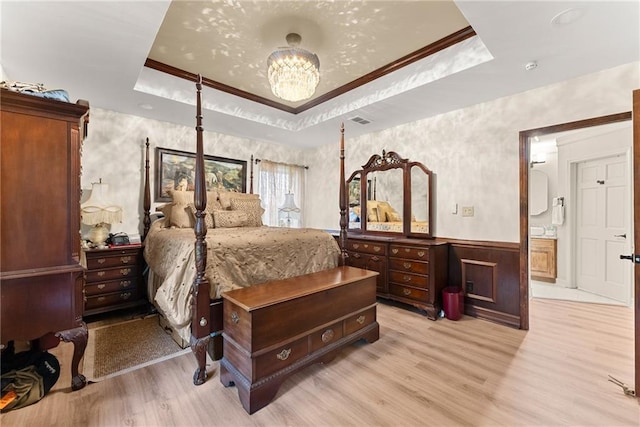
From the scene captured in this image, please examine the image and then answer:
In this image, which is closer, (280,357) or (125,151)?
(280,357)

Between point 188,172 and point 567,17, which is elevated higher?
point 567,17

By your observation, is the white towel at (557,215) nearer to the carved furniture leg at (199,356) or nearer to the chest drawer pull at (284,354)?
the chest drawer pull at (284,354)

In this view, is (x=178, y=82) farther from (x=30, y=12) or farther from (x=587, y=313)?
(x=587, y=313)

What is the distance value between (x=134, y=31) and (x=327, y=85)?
204cm

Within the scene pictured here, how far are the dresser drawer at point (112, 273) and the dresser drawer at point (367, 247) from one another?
2794 mm

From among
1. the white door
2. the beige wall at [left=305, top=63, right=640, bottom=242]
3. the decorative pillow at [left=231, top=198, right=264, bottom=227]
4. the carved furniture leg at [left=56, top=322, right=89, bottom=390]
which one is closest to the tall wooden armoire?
the carved furniture leg at [left=56, top=322, right=89, bottom=390]

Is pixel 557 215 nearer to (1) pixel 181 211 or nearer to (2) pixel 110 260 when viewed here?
(1) pixel 181 211

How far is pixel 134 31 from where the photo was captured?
196cm

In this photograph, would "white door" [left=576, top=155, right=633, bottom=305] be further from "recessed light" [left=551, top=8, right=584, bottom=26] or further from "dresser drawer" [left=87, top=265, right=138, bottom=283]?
"dresser drawer" [left=87, top=265, right=138, bottom=283]

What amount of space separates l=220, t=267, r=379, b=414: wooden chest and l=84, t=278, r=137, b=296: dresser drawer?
6.34ft

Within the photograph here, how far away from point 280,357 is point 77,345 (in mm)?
1352

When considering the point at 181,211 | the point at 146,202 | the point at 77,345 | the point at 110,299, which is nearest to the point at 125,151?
the point at 146,202

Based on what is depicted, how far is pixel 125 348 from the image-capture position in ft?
8.16

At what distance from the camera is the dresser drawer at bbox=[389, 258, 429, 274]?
3.32 meters
